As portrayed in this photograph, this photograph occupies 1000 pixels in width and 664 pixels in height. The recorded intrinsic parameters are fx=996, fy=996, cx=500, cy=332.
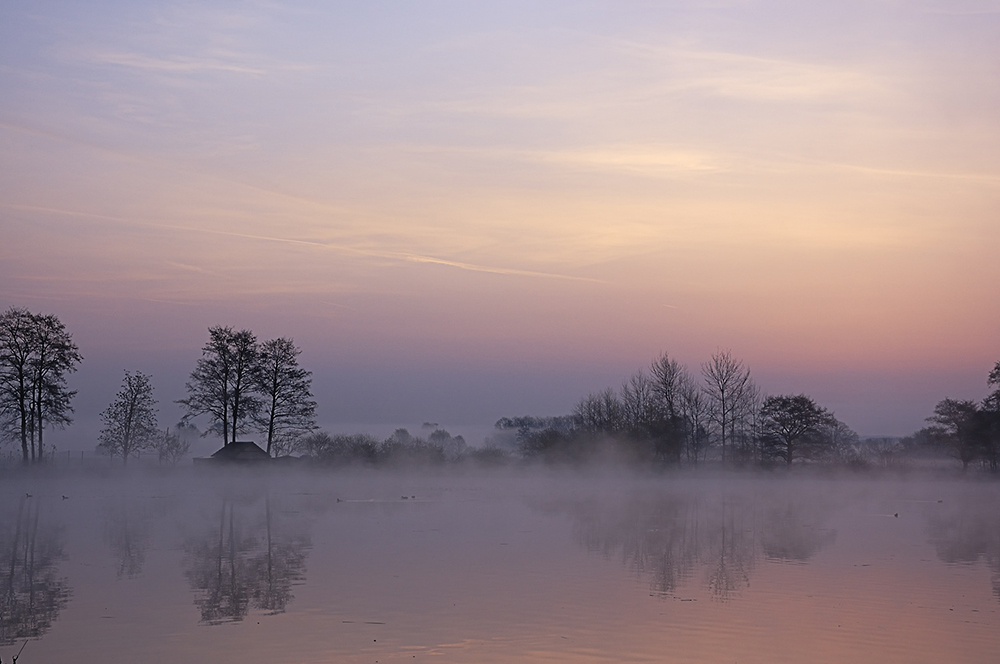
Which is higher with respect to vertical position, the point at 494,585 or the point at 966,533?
the point at 494,585

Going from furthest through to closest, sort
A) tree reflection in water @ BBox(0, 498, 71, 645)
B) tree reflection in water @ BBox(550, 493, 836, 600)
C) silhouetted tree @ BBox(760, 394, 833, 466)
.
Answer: silhouetted tree @ BBox(760, 394, 833, 466) < tree reflection in water @ BBox(550, 493, 836, 600) < tree reflection in water @ BBox(0, 498, 71, 645)

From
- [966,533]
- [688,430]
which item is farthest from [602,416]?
[966,533]

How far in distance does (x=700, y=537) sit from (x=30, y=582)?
49.7 ft

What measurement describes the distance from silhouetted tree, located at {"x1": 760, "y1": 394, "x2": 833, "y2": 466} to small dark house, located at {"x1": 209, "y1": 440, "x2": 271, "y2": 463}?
3468 centimetres

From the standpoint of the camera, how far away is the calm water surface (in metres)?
11.6

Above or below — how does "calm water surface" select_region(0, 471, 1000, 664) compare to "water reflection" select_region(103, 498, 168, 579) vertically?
above

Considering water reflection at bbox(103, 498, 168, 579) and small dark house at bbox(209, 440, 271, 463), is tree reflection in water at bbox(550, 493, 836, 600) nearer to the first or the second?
water reflection at bbox(103, 498, 168, 579)

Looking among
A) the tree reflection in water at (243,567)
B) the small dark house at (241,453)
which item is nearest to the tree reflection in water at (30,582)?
the tree reflection in water at (243,567)

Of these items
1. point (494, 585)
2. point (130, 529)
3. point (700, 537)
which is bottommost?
point (130, 529)

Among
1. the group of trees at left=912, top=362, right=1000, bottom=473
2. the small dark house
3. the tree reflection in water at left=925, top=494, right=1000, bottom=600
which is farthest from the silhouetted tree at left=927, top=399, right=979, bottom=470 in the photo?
the small dark house

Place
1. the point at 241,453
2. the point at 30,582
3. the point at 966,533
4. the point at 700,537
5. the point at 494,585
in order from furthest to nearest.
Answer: the point at 241,453 < the point at 966,533 < the point at 700,537 < the point at 494,585 < the point at 30,582

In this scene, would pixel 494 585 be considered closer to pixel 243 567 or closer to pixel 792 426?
pixel 243 567

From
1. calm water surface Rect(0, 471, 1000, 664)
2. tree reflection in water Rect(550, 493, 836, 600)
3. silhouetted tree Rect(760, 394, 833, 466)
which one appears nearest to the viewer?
calm water surface Rect(0, 471, 1000, 664)

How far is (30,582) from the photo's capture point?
15742 mm
